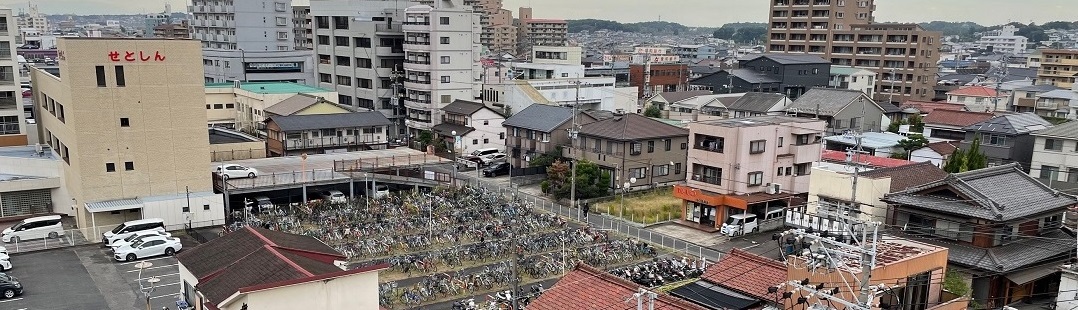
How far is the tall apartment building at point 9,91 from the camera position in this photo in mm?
35406

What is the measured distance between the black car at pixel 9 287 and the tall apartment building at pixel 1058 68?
77.1 metres

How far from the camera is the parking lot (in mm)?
20312

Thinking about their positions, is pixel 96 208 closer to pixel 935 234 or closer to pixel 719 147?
pixel 719 147

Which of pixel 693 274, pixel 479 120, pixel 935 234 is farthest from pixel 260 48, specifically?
pixel 935 234

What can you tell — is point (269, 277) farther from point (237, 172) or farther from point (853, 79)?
point (853, 79)

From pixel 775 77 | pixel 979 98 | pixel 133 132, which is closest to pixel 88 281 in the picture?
pixel 133 132

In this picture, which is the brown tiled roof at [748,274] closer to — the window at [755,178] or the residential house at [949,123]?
the window at [755,178]

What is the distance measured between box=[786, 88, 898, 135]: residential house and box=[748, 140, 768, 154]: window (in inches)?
682

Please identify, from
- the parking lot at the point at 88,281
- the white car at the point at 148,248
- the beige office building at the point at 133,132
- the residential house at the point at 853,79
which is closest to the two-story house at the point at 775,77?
the residential house at the point at 853,79

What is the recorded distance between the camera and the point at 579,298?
13.7 meters

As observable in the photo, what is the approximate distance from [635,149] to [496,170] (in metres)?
9.35

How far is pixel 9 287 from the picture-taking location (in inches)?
803

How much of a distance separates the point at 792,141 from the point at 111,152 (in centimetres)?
2853

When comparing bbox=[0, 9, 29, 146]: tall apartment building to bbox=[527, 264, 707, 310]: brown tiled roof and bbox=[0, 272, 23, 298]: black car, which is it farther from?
bbox=[527, 264, 707, 310]: brown tiled roof
